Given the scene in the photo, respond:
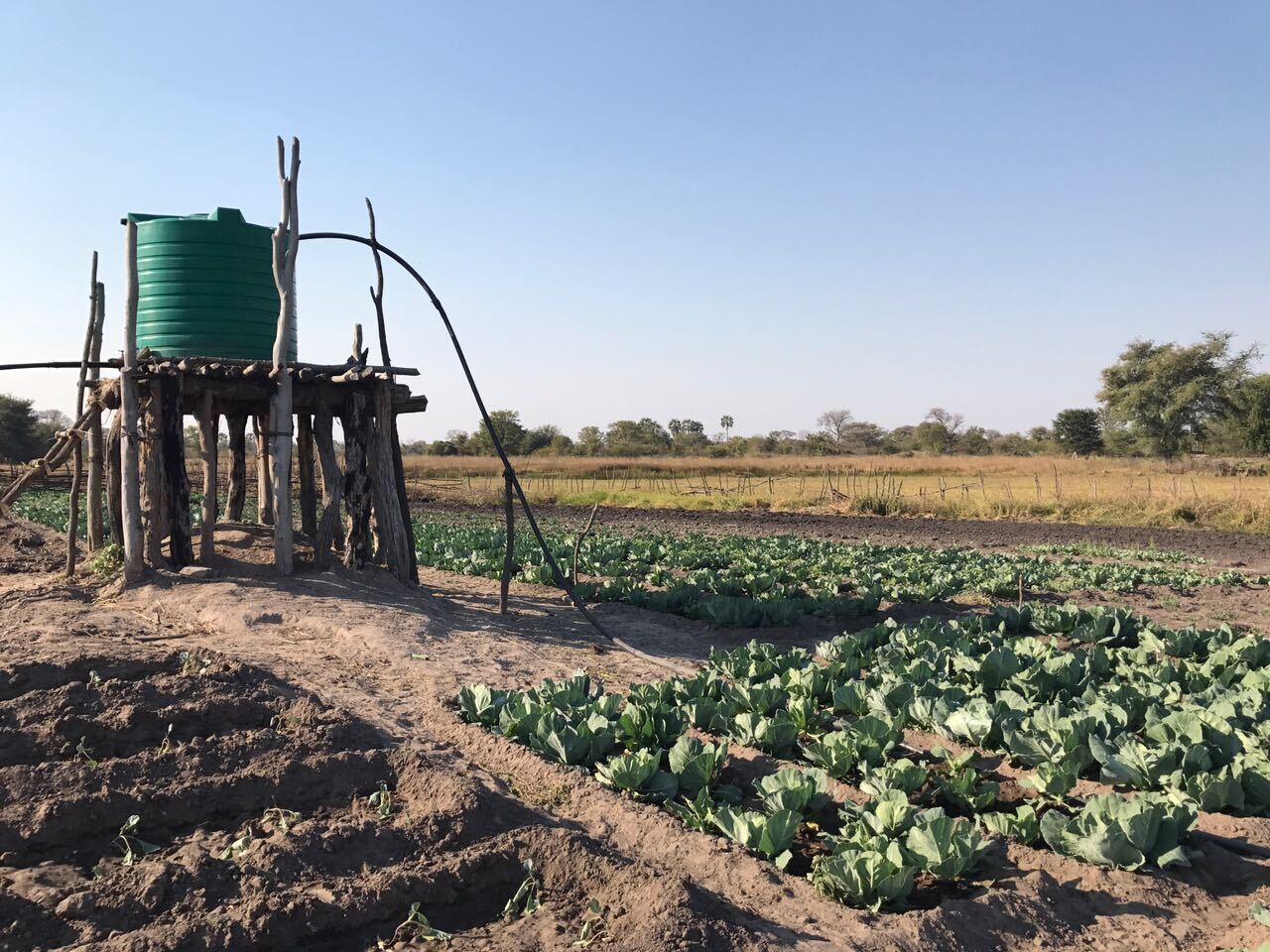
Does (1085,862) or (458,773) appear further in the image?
(458,773)

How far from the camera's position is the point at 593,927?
348cm

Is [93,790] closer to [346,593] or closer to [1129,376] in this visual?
[346,593]

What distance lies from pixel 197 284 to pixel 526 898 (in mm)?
9255

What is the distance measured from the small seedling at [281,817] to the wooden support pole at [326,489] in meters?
6.62

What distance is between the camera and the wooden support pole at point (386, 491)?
11.1 m

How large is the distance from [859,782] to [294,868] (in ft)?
9.67

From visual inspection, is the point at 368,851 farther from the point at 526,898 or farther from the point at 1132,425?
the point at 1132,425

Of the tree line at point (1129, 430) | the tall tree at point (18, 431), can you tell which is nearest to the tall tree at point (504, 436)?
the tree line at point (1129, 430)

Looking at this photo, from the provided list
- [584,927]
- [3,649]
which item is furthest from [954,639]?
[3,649]

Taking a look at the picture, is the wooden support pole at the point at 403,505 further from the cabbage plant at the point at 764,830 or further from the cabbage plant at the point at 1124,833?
the cabbage plant at the point at 1124,833

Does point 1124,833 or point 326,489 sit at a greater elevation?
point 326,489

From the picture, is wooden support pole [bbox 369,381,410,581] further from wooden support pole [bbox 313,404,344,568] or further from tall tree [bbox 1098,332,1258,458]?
tall tree [bbox 1098,332,1258,458]

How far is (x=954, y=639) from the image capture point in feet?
26.5

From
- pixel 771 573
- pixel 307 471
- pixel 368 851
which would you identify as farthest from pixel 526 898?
pixel 307 471
